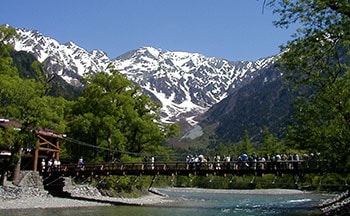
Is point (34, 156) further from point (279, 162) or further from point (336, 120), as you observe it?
point (336, 120)

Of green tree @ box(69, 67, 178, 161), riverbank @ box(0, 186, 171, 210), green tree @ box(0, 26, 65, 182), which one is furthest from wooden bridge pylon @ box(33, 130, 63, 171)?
green tree @ box(0, 26, 65, 182)

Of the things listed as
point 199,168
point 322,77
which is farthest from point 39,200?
point 322,77

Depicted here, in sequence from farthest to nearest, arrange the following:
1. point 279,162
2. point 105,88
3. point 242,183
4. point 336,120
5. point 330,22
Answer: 1. point 242,183
2. point 105,88
3. point 279,162
4. point 336,120
5. point 330,22

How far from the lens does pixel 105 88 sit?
46344 millimetres

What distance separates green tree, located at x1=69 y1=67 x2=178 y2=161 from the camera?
4400cm

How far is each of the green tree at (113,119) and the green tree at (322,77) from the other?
22568mm

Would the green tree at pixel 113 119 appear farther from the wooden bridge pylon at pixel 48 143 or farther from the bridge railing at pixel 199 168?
the bridge railing at pixel 199 168

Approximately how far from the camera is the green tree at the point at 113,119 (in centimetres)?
4400

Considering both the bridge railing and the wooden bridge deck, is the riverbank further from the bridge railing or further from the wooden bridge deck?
the bridge railing

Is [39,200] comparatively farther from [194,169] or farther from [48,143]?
[194,169]

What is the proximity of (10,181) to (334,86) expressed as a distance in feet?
85.6

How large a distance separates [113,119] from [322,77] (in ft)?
80.9

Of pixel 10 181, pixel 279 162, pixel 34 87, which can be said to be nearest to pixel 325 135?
pixel 279 162

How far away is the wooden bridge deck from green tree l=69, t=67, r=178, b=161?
17.5 feet
